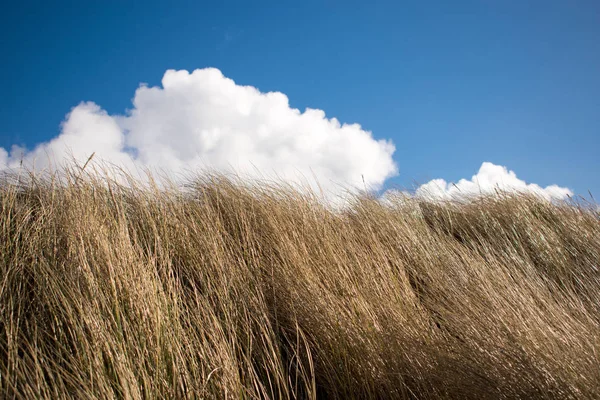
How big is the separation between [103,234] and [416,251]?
2342 mm

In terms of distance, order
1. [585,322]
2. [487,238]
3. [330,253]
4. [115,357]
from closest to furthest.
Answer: [115,357]
[585,322]
[330,253]
[487,238]

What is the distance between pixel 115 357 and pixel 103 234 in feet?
2.97

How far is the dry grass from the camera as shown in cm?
161

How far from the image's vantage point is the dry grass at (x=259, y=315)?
1609 mm

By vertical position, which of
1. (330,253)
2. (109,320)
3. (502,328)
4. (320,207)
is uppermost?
(320,207)

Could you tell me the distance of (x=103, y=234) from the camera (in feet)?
7.61

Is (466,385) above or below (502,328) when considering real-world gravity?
below

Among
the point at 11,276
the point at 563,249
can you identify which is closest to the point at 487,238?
the point at 563,249

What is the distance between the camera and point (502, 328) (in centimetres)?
190

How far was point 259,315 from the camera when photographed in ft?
7.25

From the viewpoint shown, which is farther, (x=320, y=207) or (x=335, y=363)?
(x=320, y=207)

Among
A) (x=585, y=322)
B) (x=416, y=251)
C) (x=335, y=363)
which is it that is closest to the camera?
(x=335, y=363)

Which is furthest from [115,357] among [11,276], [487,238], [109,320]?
[487,238]

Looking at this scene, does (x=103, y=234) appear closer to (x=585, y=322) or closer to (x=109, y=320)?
(x=109, y=320)
